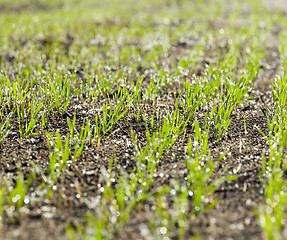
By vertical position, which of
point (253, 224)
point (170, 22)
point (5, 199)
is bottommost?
point (253, 224)

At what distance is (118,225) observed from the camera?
4.72 ft

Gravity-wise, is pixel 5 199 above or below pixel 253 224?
above

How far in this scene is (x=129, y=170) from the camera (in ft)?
6.03

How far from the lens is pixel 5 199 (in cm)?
155

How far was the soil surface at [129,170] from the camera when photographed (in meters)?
1.45

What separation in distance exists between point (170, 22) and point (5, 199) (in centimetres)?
453

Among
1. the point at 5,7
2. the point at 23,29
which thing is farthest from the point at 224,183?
the point at 5,7

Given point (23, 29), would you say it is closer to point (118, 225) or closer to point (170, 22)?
point (170, 22)

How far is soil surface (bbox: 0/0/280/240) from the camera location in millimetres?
1448

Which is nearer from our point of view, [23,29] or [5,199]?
[5,199]

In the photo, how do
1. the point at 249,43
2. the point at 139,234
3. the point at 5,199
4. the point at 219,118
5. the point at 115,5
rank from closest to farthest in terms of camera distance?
the point at 139,234, the point at 5,199, the point at 219,118, the point at 249,43, the point at 115,5

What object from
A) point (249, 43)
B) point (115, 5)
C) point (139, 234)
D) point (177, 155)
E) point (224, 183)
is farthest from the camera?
point (115, 5)

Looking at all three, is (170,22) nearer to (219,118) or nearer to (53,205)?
(219,118)

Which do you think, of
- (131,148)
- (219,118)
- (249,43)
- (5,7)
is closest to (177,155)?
(131,148)
